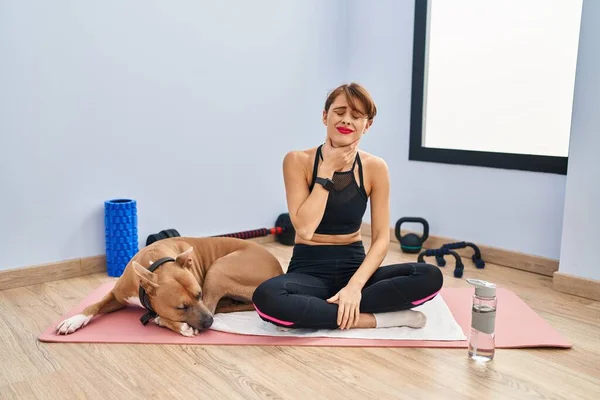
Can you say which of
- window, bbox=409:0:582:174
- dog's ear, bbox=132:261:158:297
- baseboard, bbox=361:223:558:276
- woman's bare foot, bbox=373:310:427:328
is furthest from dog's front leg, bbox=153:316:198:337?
window, bbox=409:0:582:174

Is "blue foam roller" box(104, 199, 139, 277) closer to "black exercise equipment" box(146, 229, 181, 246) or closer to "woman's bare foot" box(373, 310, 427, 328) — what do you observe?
"black exercise equipment" box(146, 229, 181, 246)

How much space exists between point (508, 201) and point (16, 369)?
2.56m

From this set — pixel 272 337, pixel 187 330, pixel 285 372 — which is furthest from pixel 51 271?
pixel 285 372

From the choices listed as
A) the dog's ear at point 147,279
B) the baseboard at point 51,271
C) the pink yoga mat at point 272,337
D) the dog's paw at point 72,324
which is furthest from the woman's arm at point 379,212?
the baseboard at point 51,271

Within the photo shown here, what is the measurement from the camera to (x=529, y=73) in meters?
2.94

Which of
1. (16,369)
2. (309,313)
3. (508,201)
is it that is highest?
(508,201)

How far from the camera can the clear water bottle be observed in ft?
5.77

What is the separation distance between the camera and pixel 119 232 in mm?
2824

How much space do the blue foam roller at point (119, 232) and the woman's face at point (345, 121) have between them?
1.33 metres

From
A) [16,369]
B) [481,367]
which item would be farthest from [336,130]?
[16,369]

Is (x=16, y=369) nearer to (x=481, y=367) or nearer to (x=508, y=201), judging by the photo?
(x=481, y=367)

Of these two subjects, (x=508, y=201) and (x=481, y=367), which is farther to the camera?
(x=508, y=201)

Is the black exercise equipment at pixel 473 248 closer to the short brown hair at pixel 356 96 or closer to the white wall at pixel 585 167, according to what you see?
the white wall at pixel 585 167

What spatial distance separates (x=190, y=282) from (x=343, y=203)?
0.66 m
